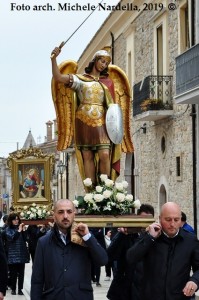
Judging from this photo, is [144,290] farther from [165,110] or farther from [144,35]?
[144,35]

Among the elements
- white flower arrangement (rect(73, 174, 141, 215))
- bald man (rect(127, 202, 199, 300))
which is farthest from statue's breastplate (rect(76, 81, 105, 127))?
bald man (rect(127, 202, 199, 300))

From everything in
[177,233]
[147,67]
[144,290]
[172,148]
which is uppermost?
[147,67]

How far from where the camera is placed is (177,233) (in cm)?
716

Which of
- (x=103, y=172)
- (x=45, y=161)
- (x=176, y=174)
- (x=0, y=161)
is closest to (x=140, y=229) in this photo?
(x=103, y=172)

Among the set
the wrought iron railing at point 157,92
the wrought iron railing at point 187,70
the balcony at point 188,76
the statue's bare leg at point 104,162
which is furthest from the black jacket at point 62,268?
the wrought iron railing at point 157,92

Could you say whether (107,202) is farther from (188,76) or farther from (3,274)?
(188,76)

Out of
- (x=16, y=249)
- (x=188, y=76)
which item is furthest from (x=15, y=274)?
(x=188, y=76)

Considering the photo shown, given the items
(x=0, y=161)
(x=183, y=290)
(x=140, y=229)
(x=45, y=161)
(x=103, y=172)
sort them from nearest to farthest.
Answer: (x=183, y=290) < (x=140, y=229) < (x=103, y=172) < (x=45, y=161) < (x=0, y=161)

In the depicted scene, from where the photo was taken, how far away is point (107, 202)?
32.6 feet

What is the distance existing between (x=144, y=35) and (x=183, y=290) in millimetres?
22421

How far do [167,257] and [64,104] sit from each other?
15.5 ft

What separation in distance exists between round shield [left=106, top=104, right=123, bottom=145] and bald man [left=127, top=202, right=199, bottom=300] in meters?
3.85

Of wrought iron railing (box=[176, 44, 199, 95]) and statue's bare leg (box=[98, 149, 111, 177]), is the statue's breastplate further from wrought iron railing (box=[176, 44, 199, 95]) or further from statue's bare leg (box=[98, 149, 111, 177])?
wrought iron railing (box=[176, 44, 199, 95])

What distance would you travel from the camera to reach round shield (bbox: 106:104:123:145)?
430 inches
